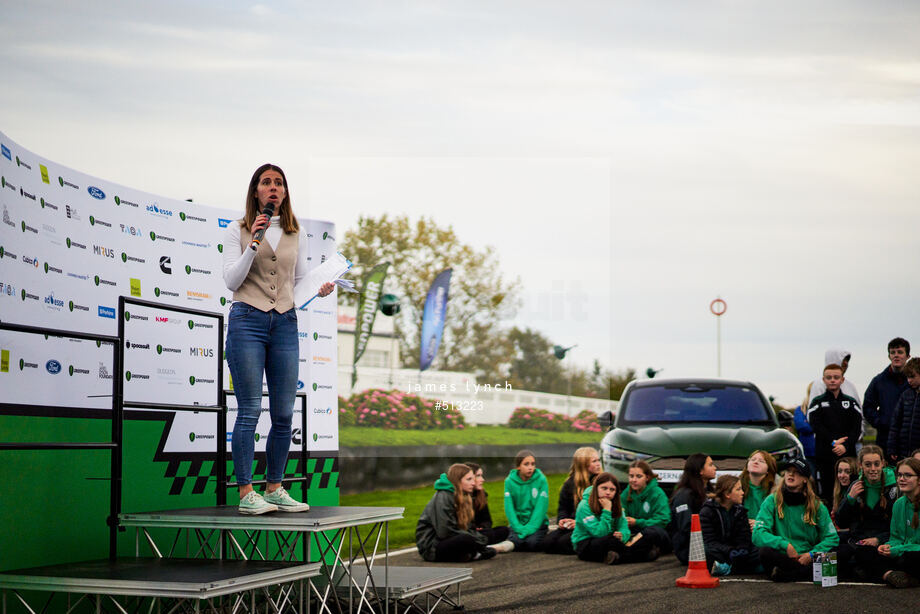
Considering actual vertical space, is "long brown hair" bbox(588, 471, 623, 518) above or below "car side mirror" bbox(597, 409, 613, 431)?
below

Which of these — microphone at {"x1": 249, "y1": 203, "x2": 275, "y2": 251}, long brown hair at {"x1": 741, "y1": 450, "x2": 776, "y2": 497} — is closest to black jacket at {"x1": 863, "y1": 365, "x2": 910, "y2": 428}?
long brown hair at {"x1": 741, "y1": 450, "x2": 776, "y2": 497}

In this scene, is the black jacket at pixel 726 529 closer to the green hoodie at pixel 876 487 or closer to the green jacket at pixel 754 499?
the green jacket at pixel 754 499

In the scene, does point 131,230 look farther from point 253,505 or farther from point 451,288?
point 451,288

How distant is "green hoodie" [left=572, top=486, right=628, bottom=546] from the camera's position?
11.4 meters

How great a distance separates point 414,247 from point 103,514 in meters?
32.4

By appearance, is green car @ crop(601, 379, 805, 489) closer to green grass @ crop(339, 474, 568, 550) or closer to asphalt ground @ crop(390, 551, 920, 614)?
asphalt ground @ crop(390, 551, 920, 614)

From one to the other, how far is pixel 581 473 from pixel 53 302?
7.36m

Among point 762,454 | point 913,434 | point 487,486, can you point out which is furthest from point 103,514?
point 487,486

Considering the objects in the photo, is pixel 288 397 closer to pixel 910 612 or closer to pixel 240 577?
pixel 240 577

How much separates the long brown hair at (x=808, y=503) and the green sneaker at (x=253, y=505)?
5.46 m

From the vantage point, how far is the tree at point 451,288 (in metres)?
38.1

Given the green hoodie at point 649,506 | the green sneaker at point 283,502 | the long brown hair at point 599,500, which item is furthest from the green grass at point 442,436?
the green sneaker at point 283,502

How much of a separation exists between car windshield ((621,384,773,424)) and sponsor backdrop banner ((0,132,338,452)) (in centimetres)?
684

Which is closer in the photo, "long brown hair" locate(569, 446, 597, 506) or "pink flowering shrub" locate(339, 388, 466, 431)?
"long brown hair" locate(569, 446, 597, 506)
